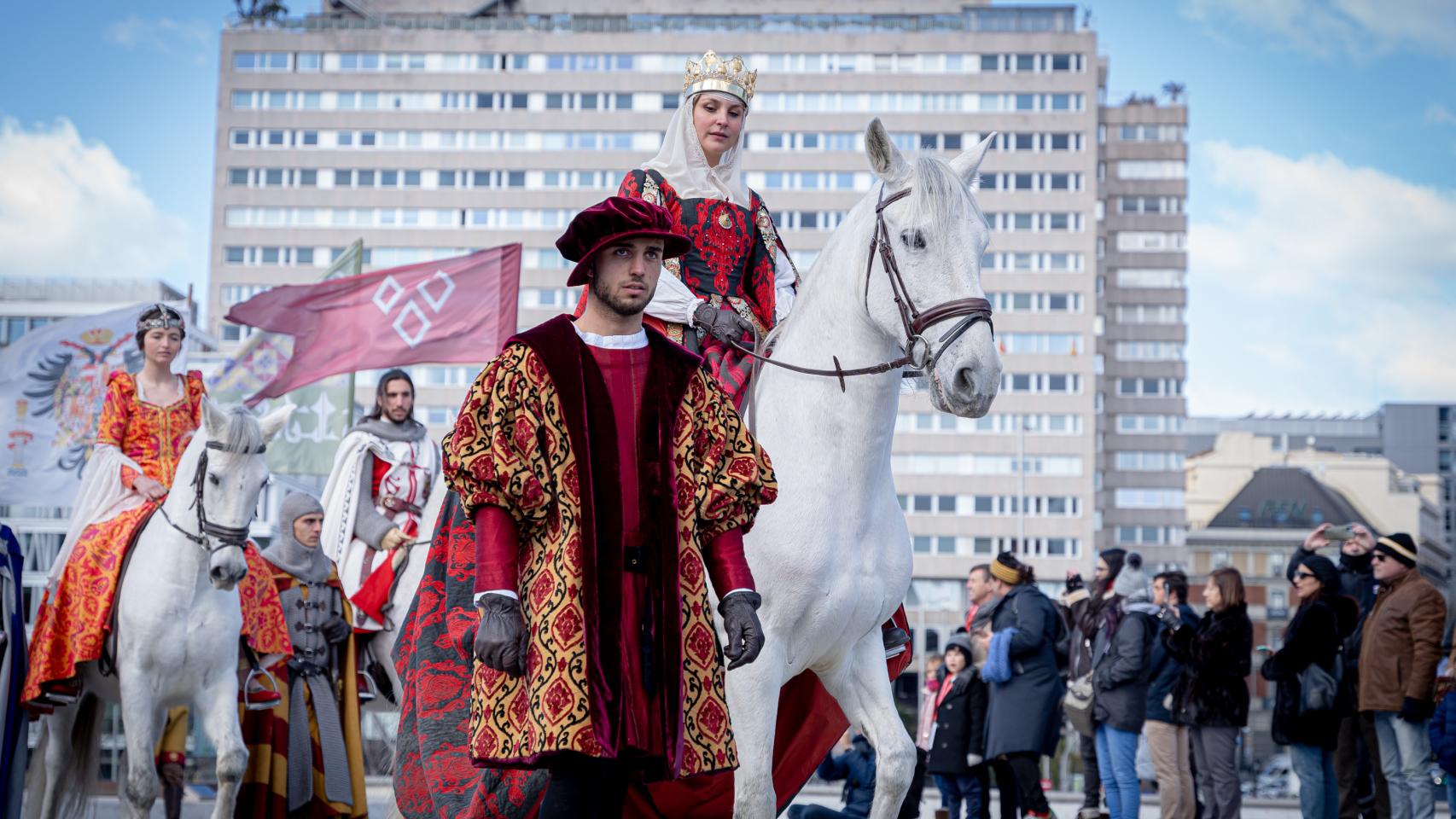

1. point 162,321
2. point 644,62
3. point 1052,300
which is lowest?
point 162,321

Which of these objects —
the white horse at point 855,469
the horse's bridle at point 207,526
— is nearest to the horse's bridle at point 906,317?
the white horse at point 855,469

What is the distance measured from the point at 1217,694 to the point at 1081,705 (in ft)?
3.59

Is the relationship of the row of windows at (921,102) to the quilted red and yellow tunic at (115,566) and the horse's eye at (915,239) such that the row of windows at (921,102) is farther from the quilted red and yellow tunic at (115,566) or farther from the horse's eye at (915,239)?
the horse's eye at (915,239)

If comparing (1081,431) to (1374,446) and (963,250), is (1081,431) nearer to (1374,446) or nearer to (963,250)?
(1374,446)

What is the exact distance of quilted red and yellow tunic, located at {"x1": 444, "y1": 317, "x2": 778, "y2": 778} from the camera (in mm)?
4230

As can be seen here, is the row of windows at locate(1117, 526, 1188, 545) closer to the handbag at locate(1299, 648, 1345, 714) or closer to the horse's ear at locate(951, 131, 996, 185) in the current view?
the handbag at locate(1299, 648, 1345, 714)

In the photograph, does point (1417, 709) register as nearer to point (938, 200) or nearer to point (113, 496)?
point (938, 200)

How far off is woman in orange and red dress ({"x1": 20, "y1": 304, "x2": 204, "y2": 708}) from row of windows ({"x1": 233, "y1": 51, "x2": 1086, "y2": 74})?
96.9 meters

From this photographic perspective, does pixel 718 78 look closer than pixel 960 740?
Yes

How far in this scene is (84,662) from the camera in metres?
9.29

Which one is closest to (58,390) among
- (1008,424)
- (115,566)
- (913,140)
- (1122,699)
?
(115,566)

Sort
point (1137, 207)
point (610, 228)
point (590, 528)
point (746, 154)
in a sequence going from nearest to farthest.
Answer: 1. point (590, 528)
2. point (610, 228)
3. point (746, 154)
4. point (1137, 207)

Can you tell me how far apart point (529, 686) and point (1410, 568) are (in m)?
8.13

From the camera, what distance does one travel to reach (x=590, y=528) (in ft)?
14.3
